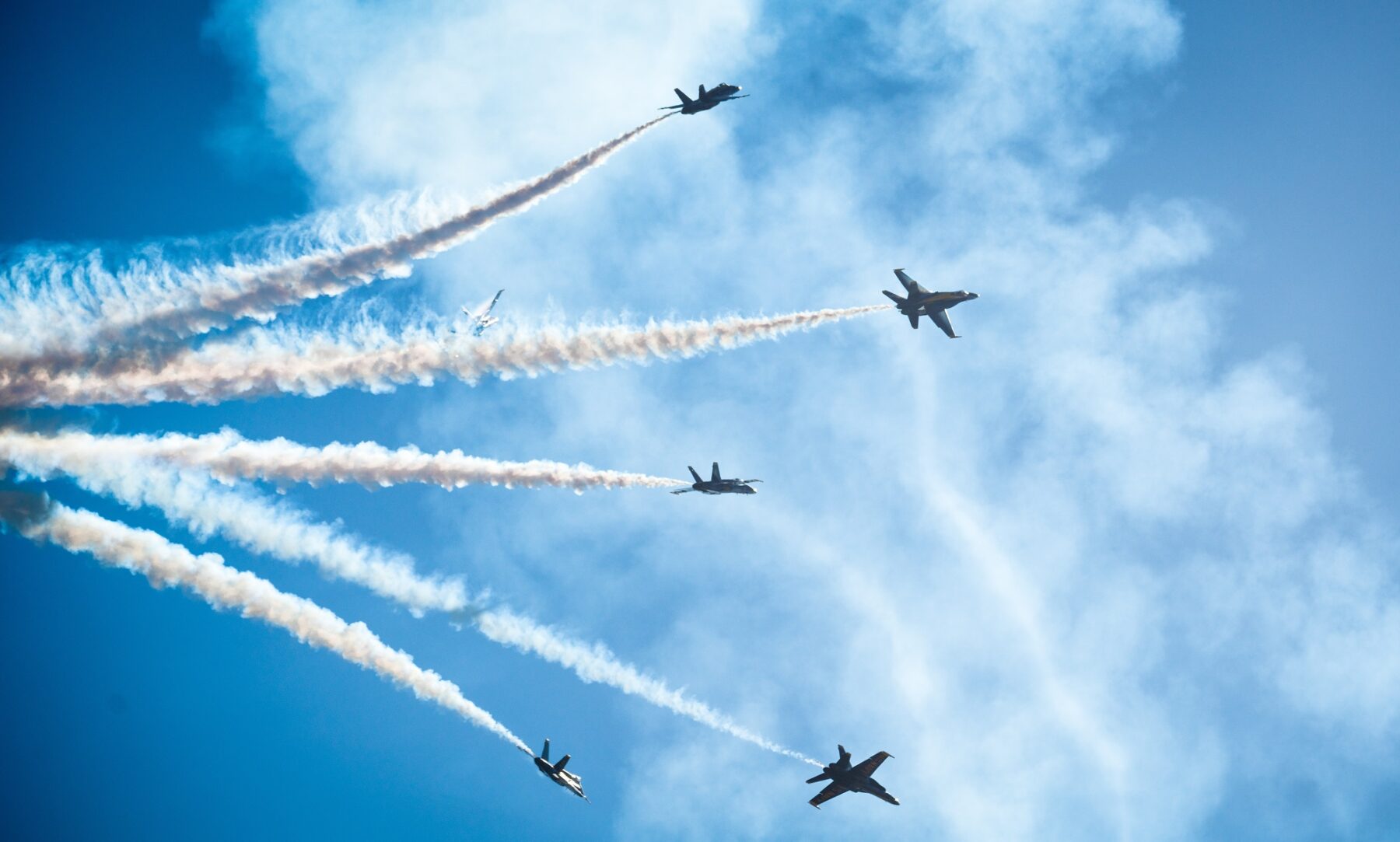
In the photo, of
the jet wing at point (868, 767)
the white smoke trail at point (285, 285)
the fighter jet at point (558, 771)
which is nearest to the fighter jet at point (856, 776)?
the jet wing at point (868, 767)

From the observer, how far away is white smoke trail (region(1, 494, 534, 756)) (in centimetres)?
3556

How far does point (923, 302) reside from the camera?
53844 millimetres

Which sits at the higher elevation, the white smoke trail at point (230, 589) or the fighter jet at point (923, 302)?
the fighter jet at point (923, 302)

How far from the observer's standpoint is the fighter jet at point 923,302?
176ft

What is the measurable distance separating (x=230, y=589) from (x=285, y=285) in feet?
40.1

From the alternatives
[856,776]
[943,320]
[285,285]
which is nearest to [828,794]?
[856,776]

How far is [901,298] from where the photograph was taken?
5359 centimetres

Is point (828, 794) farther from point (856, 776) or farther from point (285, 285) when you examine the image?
point (285, 285)

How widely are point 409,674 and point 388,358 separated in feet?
43.0

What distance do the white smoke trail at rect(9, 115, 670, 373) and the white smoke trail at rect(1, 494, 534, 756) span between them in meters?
5.71

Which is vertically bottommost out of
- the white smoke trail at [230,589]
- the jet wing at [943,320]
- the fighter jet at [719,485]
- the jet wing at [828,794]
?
the white smoke trail at [230,589]

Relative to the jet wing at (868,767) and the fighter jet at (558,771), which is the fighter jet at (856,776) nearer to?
the jet wing at (868,767)

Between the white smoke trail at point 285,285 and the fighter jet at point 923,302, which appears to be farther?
the fighter jet at point 923,302

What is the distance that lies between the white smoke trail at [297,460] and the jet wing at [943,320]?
74.3 ft
